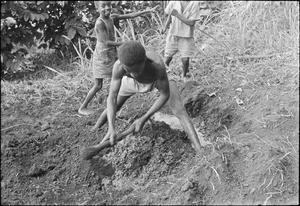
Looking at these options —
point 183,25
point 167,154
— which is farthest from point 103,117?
point 183,25

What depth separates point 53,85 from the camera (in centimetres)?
517

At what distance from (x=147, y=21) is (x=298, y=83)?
115 inches

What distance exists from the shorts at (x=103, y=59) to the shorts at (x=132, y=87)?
634 millimetres

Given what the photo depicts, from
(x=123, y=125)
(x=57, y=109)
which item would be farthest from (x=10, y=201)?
(x=57, y=109)

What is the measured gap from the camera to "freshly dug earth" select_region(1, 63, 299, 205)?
3.10m

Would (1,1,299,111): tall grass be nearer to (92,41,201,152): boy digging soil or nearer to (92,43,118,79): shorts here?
(92,43,118,79): shorts

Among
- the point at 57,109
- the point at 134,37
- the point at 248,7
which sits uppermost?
the point at 248,7

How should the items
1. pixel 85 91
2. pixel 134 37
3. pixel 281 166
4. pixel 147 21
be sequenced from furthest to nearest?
pixel 147 21
pixel 134 37
pixel 85 91
pixel 281 166

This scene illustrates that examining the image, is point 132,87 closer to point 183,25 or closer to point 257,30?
point 183,25

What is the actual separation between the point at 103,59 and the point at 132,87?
2.68ft

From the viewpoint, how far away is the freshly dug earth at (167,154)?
310 centimetres

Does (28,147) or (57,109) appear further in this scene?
(57,109)

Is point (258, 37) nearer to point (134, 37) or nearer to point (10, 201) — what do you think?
point (134, 37)

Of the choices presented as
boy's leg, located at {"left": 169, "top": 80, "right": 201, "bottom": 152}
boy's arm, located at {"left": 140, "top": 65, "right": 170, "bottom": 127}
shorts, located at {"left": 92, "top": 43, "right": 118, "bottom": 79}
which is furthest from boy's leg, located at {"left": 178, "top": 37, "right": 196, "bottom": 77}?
boy's arm, located at {"left": 140, "top": 65, "right": 170, "bottom": 127}
